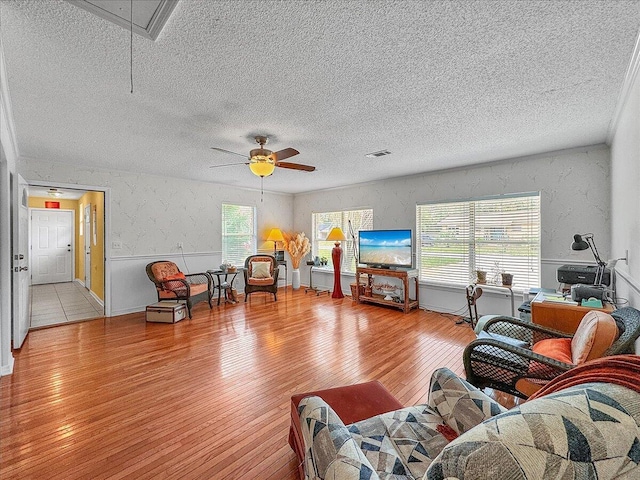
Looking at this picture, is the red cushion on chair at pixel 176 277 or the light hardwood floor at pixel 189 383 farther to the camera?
the red cushion on chair at pixel 176 277

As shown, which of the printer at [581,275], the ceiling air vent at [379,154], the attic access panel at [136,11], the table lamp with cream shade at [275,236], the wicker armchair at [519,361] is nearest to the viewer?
the attic access panel at [136,11]

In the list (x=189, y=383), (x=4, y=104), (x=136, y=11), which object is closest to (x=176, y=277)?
(x=189, y=383)

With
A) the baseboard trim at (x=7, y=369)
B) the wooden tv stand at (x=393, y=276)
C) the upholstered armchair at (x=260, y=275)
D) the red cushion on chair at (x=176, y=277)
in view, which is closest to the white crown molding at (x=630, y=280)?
the wooden tv stand at (x=393, y=276)

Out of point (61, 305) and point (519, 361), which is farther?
point (61, 305)

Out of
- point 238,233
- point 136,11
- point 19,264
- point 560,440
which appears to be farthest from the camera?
point 238,233

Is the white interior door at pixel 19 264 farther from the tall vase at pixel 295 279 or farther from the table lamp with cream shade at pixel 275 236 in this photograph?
the tall vase at pixel 295 279

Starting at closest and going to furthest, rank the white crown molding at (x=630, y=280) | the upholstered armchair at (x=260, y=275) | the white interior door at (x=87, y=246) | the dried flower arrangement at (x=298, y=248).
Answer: the white crown molding at (x=630, y=280) → the upholstered armchair at (x=260, y=275) → the white interior door at (x=87, y=246) → the dried flower arrangement at (x=298, y=248)

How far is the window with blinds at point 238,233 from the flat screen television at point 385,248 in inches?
103

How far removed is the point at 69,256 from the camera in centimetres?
812

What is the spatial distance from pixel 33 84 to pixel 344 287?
565 centimetres

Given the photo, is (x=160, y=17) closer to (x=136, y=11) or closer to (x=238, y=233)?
(x=136, y=11)

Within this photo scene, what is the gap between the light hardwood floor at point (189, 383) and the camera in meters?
1.70

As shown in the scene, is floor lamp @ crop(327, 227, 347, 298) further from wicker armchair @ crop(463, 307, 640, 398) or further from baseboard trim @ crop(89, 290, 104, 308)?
baseboard trim @ crop(89, 290, 104, 308)

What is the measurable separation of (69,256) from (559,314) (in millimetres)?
10712
